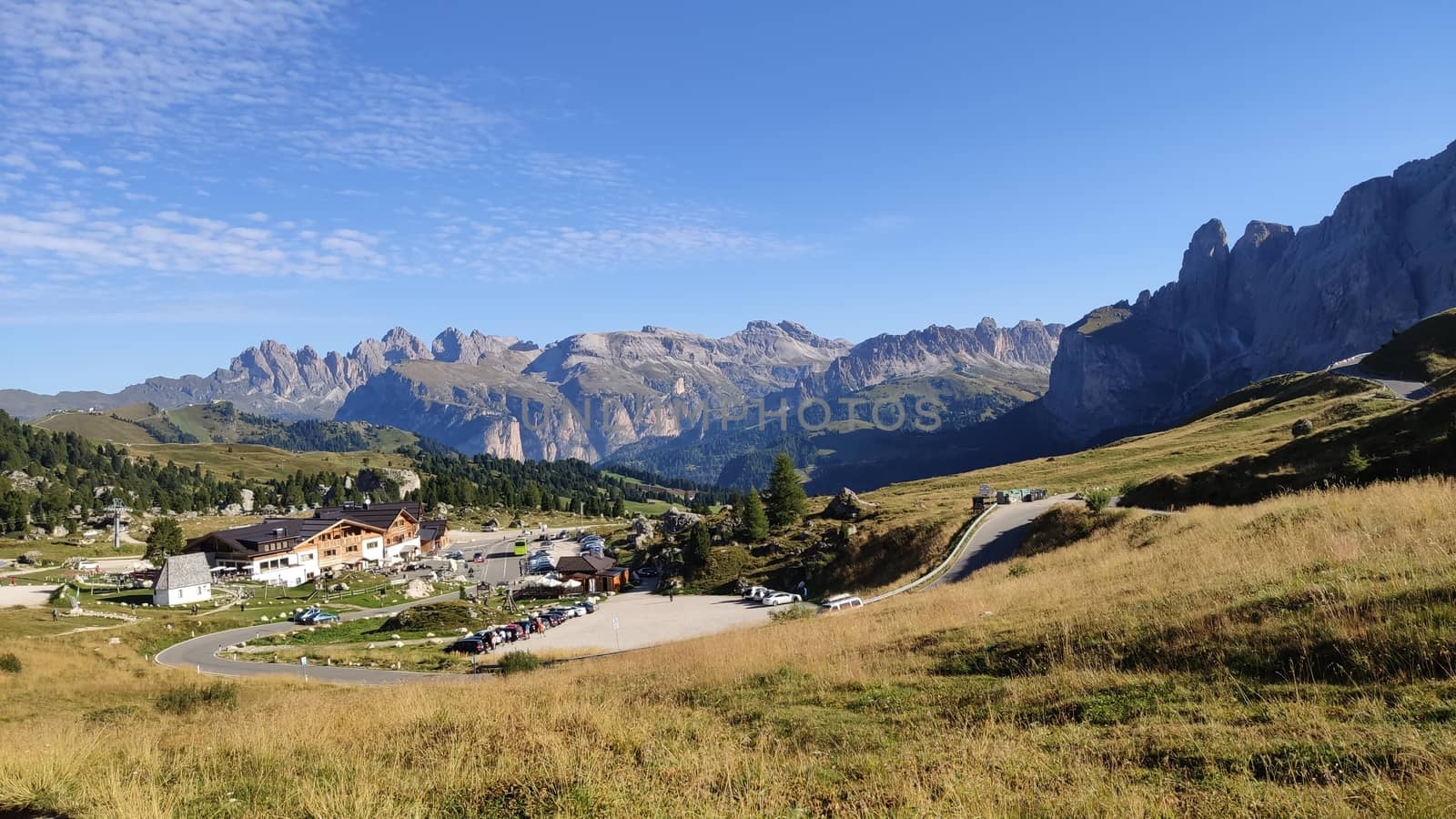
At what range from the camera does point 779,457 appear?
302 feet

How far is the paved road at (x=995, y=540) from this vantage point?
45094mm

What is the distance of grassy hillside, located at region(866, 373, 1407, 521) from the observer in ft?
241

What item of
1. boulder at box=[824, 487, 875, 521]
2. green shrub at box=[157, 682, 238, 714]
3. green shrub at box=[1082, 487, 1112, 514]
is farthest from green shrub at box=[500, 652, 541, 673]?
boulder at box=[824, 487, 875, 521]

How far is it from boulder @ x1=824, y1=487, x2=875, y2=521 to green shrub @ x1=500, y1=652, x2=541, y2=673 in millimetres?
49322

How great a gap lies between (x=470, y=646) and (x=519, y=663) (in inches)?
705

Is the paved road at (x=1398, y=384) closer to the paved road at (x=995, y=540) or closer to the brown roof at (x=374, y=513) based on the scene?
the paved road at (x=995, y=540)

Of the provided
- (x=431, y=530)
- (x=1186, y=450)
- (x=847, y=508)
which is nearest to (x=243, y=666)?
(x=847, y=508)

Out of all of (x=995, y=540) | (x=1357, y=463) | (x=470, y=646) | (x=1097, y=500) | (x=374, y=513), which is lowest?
(x=470, y=646)

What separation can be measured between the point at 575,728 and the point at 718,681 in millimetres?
5876

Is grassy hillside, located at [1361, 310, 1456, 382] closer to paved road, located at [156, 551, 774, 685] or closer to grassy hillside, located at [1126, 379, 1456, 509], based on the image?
grassy hillside, located at [1126, 379, 1456, 509]

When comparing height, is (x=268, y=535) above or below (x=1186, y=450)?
below

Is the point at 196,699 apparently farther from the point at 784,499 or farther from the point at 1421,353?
the point at 1421,353

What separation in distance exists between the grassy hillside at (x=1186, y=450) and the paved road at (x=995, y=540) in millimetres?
4091

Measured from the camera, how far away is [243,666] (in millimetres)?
47469
